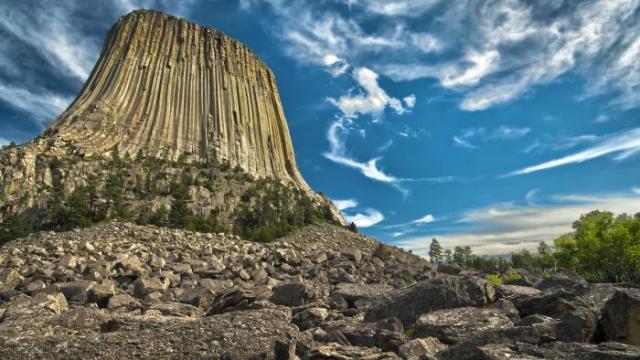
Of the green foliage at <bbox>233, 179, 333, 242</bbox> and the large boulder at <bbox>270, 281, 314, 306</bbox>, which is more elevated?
the green foliage at <bbox>233, 179, 333, 242</bbox>

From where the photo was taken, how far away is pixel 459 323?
8.79m

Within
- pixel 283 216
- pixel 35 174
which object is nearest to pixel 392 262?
pixel 283 216

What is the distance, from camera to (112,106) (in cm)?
9781

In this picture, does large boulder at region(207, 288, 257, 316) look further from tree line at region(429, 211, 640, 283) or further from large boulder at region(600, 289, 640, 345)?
tree line at region(429, 211, 640, 283)

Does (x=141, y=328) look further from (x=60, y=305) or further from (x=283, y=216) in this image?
(x=283, y=216)

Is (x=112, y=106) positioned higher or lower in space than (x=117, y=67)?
lower

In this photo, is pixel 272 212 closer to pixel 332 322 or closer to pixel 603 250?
pixel 603 250

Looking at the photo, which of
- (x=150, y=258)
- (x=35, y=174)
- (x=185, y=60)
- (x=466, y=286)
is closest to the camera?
(x=466, y=286)

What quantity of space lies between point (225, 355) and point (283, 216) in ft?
235

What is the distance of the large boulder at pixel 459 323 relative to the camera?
328 inches

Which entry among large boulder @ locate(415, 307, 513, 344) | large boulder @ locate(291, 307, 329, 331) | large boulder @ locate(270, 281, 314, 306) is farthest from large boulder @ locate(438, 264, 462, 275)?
large boulder @ locate(415, 307, 513, 344)

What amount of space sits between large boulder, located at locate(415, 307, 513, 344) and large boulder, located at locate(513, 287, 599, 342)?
97cm

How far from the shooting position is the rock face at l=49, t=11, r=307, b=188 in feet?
314

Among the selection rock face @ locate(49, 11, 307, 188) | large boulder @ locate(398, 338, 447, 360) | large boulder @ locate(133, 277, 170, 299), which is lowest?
large boulder @ locate(398, 338, 447, 360)
